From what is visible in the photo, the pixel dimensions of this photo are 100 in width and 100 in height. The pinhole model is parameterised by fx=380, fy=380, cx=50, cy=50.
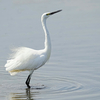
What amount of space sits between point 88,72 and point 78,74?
0.29m

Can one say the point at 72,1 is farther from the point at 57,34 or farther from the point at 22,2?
the point at 57,34

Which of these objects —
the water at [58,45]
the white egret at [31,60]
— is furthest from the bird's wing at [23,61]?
the water at [58,45]

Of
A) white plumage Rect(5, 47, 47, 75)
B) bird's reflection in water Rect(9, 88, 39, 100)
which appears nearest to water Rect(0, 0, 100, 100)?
bird's reflection in water Rect(9, 88, 39, 100)

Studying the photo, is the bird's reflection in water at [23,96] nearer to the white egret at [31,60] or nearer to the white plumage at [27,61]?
the white egret at [31,60]

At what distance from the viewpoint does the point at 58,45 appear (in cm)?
1341

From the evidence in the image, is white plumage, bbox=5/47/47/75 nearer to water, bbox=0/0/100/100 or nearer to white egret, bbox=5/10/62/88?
white egret, bbox=5/10/62/88

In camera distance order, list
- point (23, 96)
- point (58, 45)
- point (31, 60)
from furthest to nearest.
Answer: point (58, 45)
point (31, 60)
point (23, 96)

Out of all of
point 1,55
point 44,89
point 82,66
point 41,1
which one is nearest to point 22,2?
point 41,1

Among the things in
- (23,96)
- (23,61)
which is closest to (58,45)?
(23,61)

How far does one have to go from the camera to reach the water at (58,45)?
9.24 meters

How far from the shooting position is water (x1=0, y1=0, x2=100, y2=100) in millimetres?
9238

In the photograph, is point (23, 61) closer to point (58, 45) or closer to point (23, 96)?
point (23, 96)

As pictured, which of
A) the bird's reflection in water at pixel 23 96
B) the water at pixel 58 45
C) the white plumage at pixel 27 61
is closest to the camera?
the bird's reflection in water at pixel 23 96

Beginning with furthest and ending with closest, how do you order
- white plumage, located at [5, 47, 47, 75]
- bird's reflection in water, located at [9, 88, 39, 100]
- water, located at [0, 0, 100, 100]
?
white plumage, located at [5, 47, 47, 75], water, located at [0, 0, 100, 100], bird's reflection in water, located at [9, 88, 39, 100]
